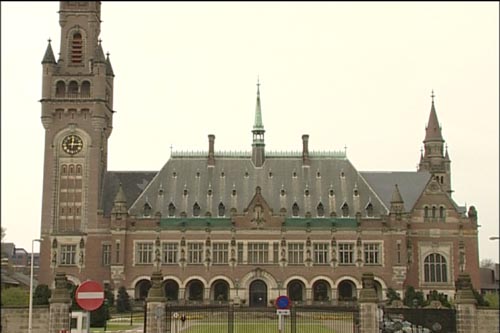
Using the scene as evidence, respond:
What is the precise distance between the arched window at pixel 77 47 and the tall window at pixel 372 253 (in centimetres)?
3924

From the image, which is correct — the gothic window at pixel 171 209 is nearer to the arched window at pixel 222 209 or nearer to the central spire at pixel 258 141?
the arched window at pixel 222 209

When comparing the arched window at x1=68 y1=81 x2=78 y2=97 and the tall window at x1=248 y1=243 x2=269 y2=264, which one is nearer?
the tall window at x1=248 y1=243 x2=269 y2=264

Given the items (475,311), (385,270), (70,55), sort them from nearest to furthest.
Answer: (475,311) < (385,270) < (70,55)

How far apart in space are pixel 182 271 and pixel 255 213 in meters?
10.1

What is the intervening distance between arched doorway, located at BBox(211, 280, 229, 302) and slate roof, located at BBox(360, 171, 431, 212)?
20228 mm

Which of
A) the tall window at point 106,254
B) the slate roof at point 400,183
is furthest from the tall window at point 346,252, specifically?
the tall window at point 106,254

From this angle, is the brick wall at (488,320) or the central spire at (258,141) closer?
the brick wall at (488,320)

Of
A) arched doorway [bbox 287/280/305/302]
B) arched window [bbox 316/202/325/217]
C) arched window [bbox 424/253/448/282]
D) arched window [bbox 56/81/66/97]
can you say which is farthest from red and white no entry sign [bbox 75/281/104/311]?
arched window [bbox 56/81/66/97]

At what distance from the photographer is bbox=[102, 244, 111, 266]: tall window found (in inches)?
3652

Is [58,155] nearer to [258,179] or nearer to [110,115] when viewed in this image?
[110,115]

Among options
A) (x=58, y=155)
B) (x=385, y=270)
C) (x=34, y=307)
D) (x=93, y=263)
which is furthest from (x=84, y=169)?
(x=34, y=307)

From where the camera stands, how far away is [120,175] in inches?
3905

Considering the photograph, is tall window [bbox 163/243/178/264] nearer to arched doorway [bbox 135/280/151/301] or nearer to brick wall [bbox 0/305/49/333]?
arched doorway [bbox 135/280/151/301]

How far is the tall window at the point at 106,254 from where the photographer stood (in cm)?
9275
